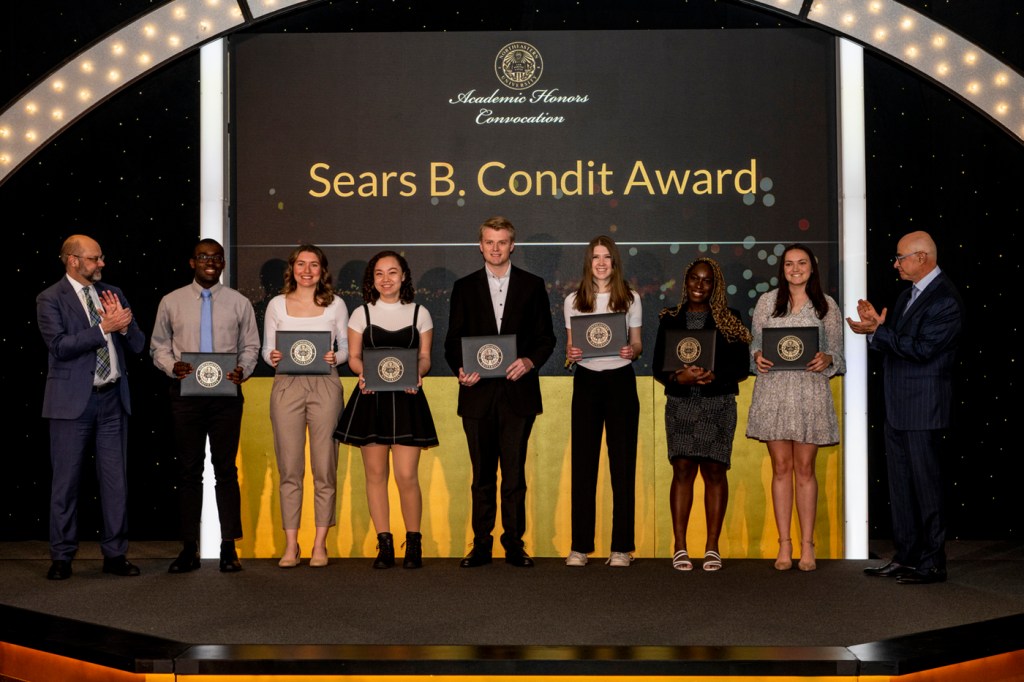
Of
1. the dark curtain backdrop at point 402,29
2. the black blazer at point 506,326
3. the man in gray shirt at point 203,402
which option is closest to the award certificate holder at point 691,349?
the black blazer at point 506,326

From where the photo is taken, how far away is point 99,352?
6027mm

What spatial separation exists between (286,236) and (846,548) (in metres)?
3.99

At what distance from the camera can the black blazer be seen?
612 centimetres

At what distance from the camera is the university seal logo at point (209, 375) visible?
5.98 m

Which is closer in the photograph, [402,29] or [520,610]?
[520,610]

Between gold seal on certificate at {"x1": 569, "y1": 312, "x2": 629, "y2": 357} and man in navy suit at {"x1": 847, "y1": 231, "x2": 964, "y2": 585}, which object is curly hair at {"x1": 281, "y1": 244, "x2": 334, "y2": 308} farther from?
man in navy suit at {"x1": 847, "y1": 231, "x2": 964, "y2": 585}

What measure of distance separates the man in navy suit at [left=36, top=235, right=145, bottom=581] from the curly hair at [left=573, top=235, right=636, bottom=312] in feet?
8.36

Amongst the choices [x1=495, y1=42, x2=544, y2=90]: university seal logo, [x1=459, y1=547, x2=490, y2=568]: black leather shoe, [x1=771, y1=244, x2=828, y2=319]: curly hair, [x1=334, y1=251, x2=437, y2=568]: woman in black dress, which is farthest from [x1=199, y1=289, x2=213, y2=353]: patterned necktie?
[x1=771, y1=244, x2=828, y2=319]: curly hair

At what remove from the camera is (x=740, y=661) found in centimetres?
388

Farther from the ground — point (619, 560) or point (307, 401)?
point (307, 401)

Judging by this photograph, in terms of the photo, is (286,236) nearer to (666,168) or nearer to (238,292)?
(238,292)

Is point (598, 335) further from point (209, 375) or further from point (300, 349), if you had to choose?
point (209, 375)

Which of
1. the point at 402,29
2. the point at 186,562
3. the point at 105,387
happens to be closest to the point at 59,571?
the point at 186,562

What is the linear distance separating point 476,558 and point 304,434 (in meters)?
1.22
